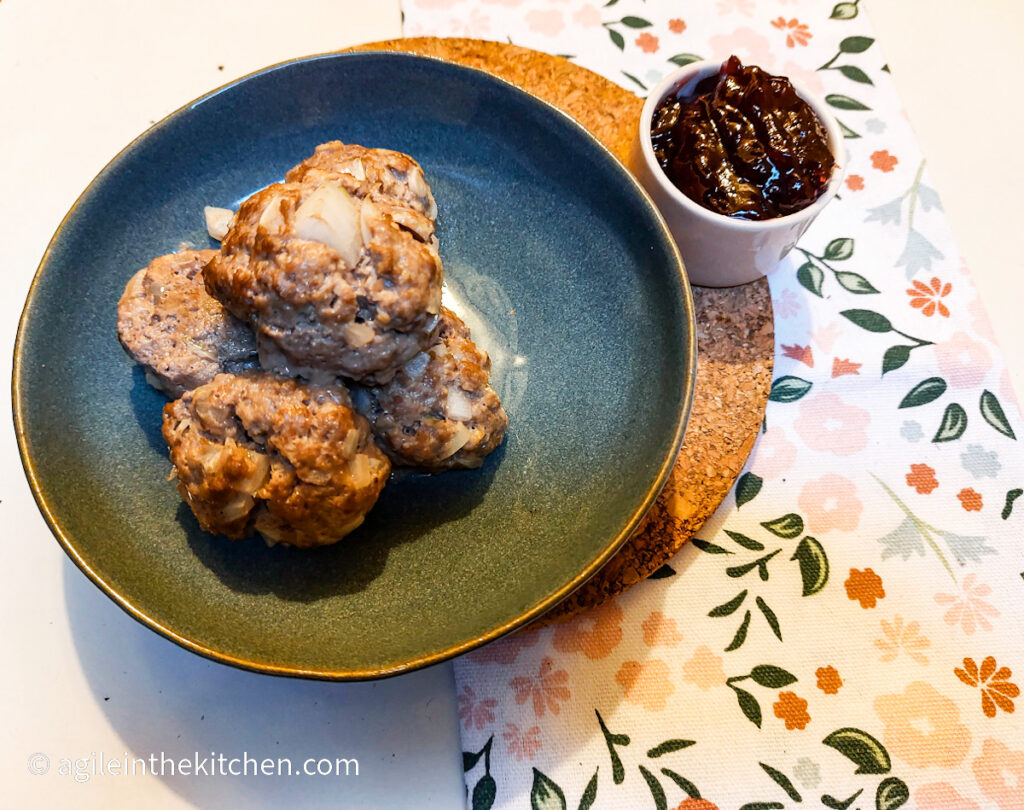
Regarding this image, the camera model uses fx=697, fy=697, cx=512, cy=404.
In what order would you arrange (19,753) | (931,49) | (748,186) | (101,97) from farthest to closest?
(931,49), (101,97), (748,186), (19,753)

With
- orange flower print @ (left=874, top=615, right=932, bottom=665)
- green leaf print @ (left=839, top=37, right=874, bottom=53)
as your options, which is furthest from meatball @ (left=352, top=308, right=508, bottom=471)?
green leaf print @ (left=839, top=37, right=874, bottom=53)

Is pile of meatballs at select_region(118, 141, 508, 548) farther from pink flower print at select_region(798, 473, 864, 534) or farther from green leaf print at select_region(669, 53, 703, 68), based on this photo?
green leaf print at select_region(669, 53, 703, 68)

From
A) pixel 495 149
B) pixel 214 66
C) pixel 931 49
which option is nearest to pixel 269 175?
pixel 495 149

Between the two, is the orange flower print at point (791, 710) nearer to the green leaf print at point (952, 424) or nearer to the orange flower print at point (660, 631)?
the orange flower print at point (660, 631)

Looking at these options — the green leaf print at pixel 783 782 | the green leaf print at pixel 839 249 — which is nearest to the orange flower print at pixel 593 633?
the green leaf print at pixel 783 782

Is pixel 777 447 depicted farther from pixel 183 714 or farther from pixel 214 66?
pixel 214 66
